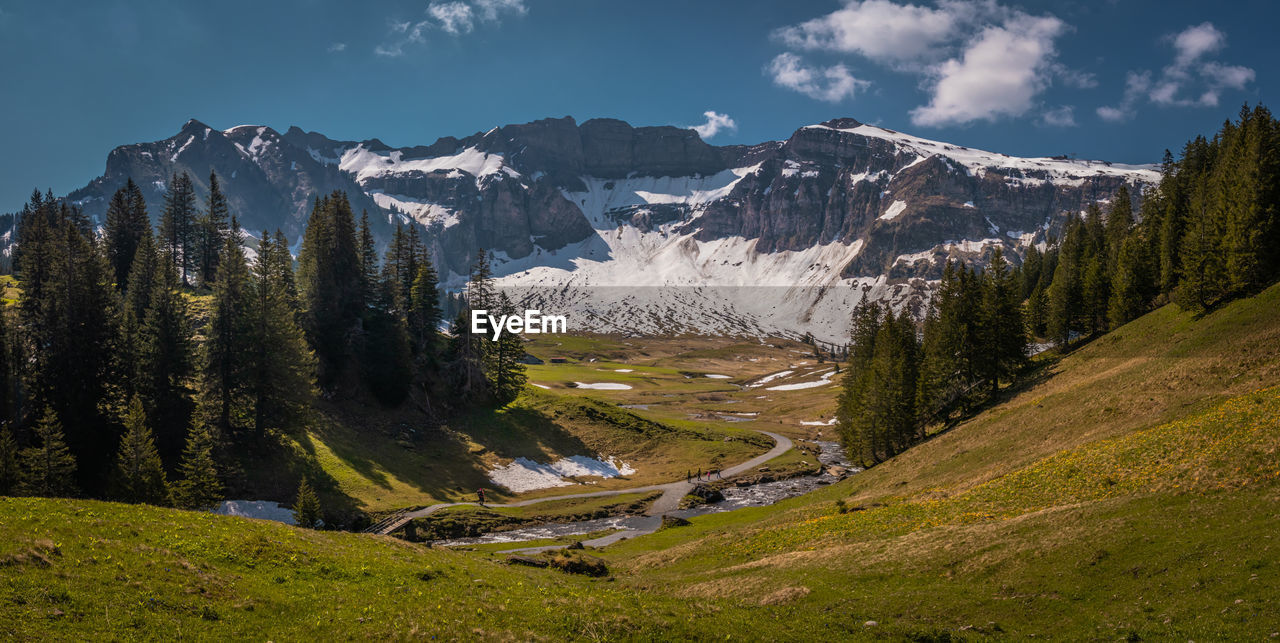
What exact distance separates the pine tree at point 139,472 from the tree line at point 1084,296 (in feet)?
200

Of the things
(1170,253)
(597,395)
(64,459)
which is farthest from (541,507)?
(597,395)

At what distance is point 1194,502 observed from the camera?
22.7m

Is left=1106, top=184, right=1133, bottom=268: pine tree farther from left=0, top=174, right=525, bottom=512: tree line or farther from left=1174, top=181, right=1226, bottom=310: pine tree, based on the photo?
left=0, top=174, right=525, bottom=512: tree line

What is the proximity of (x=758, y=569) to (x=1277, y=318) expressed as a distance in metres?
41.9

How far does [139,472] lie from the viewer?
40906 millimetres

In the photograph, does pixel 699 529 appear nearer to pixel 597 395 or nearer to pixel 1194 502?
pixel 1194 502

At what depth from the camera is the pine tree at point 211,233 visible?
313ft

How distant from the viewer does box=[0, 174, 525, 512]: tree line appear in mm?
46500

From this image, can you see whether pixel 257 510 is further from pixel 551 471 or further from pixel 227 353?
pixel 551 471

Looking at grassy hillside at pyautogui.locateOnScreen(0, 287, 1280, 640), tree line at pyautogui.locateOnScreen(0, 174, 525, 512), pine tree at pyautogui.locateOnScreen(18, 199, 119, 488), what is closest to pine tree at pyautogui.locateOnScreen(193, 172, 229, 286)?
tree line at pyautogui.locateOnScreen(0, 174, 525, 512)

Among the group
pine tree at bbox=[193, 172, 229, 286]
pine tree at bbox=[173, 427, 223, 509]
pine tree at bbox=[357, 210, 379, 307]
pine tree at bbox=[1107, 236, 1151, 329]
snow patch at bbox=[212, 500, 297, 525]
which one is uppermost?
pine tree at bbox=[193, 172, 229, 286]

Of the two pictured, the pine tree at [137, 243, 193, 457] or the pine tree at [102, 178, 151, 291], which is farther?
the pine tree at [102, 178, 151, 291]

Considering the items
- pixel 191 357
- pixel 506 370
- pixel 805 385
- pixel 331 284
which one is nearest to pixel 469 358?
pixel 506 370

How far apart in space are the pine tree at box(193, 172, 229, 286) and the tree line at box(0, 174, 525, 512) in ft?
17.2
